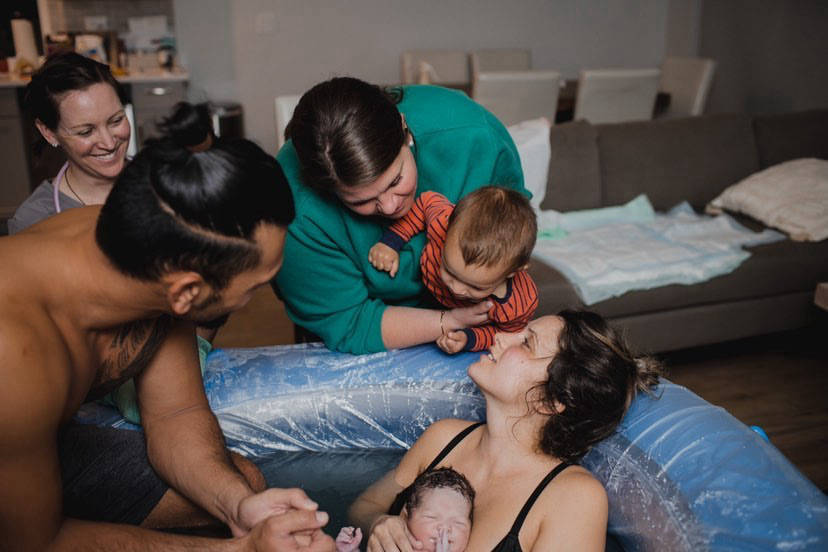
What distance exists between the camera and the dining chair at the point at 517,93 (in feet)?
13.5

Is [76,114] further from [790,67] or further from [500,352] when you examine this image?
[790,67]

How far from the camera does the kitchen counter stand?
15.1ft

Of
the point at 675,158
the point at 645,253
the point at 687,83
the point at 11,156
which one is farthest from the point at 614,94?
the point at 11,156

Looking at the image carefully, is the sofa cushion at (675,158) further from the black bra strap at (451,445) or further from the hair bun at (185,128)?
the hair bun at (185,128)

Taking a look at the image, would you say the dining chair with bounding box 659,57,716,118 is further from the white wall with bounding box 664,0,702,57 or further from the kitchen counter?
the kitchen counter

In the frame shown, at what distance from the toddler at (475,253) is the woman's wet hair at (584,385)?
0.19m

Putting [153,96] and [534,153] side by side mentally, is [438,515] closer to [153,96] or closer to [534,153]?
[534,153]

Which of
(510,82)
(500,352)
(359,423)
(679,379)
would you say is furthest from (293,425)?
(510,82)

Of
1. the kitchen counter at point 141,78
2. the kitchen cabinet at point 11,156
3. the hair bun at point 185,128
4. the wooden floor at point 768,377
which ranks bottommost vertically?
the wooden floor at point 768,377

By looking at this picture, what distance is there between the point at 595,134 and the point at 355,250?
2.13 m

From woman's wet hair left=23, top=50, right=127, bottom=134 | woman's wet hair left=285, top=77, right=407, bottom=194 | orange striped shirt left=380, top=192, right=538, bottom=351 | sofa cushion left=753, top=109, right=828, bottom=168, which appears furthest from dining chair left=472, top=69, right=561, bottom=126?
woman's wet hair left=285, top=77, right=407, bottom=194

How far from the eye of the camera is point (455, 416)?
1.93 meters

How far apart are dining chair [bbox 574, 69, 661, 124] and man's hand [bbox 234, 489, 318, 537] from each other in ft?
12.0

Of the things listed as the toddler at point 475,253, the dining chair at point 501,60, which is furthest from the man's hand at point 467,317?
the dining chair at point 501,60
